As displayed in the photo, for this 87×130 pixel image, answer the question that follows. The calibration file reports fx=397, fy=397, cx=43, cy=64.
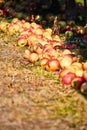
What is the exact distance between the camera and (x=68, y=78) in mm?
8492

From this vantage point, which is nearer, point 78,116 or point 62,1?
point 78,116

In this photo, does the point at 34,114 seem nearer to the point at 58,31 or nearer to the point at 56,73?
the point at 56,73

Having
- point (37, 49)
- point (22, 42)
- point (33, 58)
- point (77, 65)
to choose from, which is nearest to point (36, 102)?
point (77, 65)

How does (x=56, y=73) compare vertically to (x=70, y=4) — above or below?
below

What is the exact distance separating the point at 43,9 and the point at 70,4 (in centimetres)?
288

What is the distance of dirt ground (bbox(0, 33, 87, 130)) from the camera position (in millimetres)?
6594

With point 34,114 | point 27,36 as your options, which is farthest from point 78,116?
point 27,36

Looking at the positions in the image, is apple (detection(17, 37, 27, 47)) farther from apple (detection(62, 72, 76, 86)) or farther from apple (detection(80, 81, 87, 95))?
apple (detection(80, 81, 87, 95))

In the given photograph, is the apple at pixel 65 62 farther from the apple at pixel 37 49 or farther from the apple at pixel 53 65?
the apple at pixel 37 49

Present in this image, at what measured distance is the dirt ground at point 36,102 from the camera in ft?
21.6

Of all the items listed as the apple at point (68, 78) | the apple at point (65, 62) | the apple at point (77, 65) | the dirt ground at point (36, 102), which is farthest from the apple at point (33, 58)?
the apple at point (68, 78)

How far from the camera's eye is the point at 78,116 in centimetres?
689

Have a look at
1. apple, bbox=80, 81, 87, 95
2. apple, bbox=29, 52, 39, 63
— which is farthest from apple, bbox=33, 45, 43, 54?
apple, bbox=80, 81, 87, 95

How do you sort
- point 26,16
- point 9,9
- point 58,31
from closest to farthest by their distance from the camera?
point 58,31
point 26,16
point 9,9
